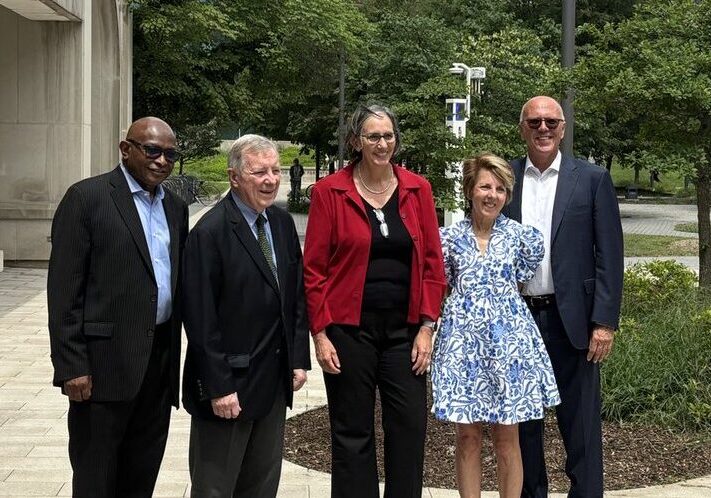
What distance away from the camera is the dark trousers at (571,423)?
513 centimetres

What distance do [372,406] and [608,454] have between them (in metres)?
2.47

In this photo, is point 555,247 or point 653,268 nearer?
point 555,247

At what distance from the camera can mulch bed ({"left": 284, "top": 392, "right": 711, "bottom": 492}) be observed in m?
6.29

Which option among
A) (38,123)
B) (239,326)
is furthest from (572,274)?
(38,123)

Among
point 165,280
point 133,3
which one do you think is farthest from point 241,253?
point 133,3

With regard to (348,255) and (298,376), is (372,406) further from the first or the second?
(348,255)

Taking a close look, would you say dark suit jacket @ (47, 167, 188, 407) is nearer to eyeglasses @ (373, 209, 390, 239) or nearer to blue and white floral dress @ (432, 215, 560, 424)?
eyeglasses @ (373, 209, 390, 239)

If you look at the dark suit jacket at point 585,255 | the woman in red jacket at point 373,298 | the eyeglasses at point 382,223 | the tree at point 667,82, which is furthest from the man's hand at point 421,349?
the tree at point 667,82

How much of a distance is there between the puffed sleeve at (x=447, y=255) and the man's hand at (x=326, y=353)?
0.67 m

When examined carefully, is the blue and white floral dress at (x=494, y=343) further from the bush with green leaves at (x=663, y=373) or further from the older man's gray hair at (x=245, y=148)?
the bush with green leaves at (x=663, y=373)

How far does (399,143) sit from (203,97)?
21897 millimetres

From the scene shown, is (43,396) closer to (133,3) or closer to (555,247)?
(555,247)

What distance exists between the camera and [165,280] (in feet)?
14.5

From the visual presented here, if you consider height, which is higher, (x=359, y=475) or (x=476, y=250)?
(x=476, y=250)
